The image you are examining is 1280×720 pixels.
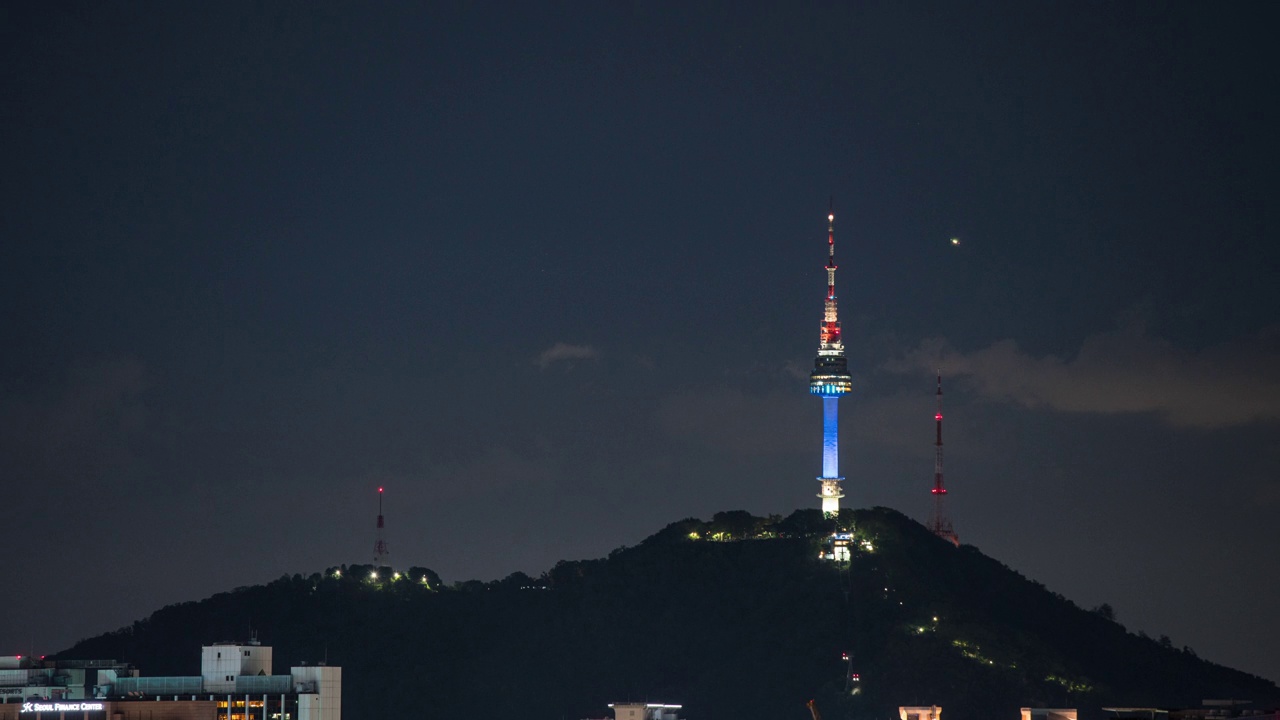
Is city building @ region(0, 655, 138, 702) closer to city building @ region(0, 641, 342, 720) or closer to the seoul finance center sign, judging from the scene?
city building @ region(0, 641, 342, 720)

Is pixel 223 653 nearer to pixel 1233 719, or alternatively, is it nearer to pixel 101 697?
pixel 101 697

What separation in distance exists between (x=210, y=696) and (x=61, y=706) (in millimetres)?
9539

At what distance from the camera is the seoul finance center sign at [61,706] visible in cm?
14338

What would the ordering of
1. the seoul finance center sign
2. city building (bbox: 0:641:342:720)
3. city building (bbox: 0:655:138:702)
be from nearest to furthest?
the seoul finance center sign → city building (bbox: 0:641:342:720) → city building (bbox: 0:655:138:702)

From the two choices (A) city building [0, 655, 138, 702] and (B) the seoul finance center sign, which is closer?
(B) the seoul finance center sign

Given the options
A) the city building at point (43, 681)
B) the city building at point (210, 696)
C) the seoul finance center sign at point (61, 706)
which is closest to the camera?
the seoul finance center sign at point (61, 706)

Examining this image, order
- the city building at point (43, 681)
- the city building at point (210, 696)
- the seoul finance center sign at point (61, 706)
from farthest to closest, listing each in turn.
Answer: the city building at point (43, 681), the city building at point (210, 696), the seoul finance center sign at point (61, 706)

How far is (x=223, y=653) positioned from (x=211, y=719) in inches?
259

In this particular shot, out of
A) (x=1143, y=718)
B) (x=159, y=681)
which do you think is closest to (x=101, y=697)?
(x=159, y=681)

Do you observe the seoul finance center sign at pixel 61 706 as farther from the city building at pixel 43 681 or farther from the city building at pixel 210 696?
the city building at pixel 43 681

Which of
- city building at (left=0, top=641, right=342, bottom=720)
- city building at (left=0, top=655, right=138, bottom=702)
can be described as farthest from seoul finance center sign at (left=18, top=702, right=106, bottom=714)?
city building at (left=0, top=655, right=138, bottom=702)

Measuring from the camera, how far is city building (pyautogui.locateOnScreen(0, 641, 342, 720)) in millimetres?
145500

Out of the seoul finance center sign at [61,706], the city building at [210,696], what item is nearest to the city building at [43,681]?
the city building at [210,696]

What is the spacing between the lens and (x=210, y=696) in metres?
150
